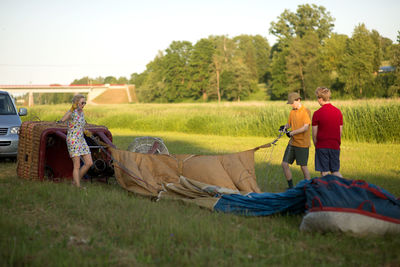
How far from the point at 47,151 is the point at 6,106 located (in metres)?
4.40

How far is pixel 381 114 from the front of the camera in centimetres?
1688

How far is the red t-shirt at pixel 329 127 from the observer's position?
22.0 feet

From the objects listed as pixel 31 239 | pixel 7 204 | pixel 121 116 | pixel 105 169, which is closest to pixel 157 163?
pixel 105 169

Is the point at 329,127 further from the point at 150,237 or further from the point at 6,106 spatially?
the point at 6,106

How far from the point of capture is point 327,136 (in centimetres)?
670

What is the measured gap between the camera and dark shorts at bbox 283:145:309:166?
294 inches

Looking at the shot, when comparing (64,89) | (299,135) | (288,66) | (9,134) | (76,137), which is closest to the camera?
(76,137)

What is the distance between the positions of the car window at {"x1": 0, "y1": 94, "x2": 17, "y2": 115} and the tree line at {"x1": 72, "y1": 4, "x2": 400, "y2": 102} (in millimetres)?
46060

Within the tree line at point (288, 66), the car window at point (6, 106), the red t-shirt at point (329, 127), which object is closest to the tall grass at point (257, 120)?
the car window at point (6, 106)

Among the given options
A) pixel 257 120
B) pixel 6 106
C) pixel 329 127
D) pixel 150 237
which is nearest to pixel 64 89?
pixel 257 120

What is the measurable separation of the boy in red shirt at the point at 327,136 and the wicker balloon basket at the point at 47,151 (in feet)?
12.5

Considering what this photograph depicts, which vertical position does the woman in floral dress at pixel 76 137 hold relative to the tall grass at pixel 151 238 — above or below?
above

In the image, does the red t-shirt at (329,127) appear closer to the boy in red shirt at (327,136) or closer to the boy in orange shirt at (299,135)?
the boy in red shirt at (327,136)

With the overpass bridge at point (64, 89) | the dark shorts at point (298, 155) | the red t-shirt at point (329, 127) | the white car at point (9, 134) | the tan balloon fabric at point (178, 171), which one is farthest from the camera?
the overpass bridge at point (64, 89)
